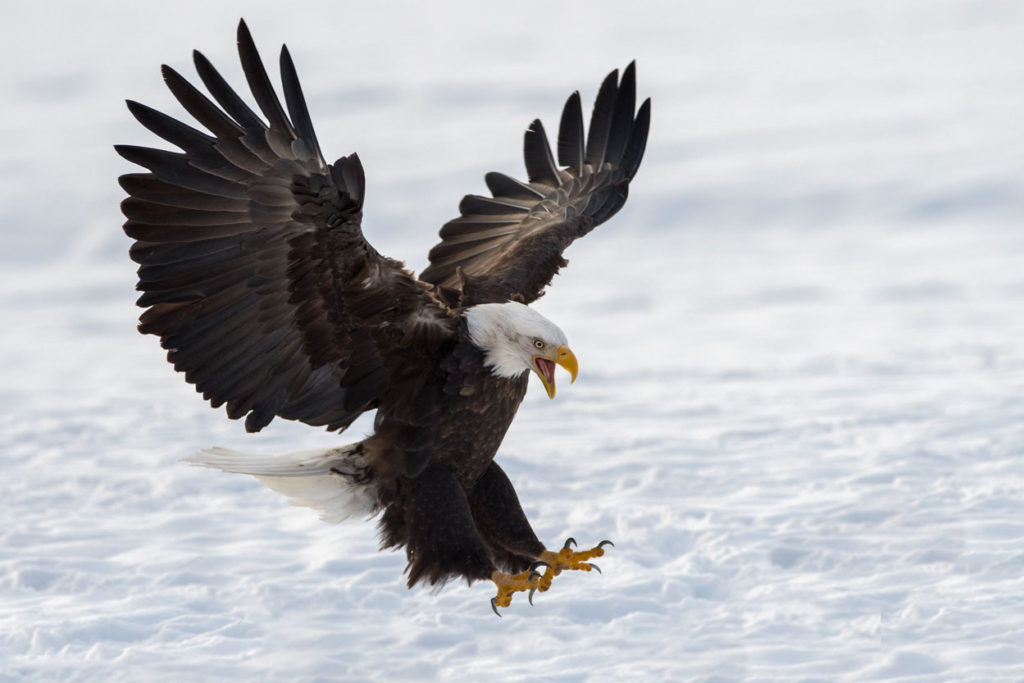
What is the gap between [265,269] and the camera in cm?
410

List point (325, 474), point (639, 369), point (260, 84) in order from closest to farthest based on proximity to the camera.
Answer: point (260, 84) → point (325, 474) → point (639, 369)

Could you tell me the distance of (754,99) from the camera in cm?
1457

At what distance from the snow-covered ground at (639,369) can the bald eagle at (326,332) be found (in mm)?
685

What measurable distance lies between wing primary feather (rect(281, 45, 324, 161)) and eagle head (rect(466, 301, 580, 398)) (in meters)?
0.64

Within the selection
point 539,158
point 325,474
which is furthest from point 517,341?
point 539,158

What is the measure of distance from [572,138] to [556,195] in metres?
0.28

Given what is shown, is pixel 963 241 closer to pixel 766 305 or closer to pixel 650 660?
pixel 766 305

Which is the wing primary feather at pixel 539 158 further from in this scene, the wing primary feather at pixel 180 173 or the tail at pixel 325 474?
the wing primary feather at pixel 180 173

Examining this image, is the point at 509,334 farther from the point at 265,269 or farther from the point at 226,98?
the point at 226,98

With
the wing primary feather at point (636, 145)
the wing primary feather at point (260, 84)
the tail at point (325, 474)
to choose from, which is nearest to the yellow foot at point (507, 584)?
the tail at point (325, 474)

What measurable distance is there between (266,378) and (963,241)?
7864 mm

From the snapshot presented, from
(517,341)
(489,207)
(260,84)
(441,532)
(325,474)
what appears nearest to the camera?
(260,84)

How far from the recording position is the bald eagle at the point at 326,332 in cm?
398

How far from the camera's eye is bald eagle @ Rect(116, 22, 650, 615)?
157 inches
